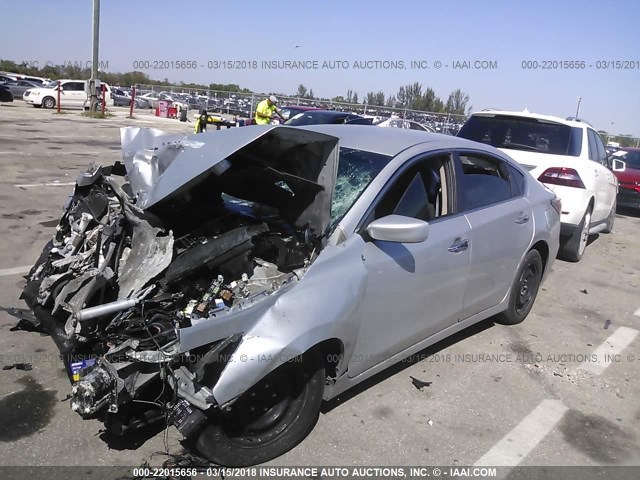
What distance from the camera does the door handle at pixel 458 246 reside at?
384 centimetres

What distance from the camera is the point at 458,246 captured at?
12.8 feet

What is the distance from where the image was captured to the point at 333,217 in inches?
133

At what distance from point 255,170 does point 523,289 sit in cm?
303

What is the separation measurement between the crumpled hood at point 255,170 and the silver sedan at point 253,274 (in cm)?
1

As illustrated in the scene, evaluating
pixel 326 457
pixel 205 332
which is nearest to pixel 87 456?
pixel 205 332

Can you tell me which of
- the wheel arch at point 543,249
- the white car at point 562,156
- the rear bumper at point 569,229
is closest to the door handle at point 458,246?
the wheel arch at point 543,249

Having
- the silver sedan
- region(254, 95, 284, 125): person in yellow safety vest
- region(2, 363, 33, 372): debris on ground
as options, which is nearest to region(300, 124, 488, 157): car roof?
the silver sedan

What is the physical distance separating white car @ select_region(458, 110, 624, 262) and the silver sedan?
11.5 feet

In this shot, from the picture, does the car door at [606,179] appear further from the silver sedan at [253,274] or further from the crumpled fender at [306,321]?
the crumpled fender at [306,321]

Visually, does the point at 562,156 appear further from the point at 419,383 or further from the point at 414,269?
the point at 414,269

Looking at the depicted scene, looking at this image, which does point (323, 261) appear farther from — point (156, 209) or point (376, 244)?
point (156, 209)

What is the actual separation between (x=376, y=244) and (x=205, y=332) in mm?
1196

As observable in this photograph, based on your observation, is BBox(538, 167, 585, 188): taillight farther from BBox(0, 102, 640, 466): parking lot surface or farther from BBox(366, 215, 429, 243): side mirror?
BBox(366, 215, 429, 243): side mirror

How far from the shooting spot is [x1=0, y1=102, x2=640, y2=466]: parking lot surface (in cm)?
313
